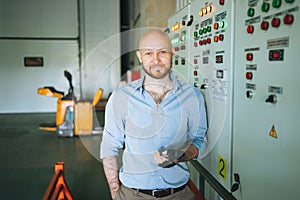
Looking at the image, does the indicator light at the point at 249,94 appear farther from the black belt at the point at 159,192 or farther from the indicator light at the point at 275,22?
the black belt at the point at 159,192

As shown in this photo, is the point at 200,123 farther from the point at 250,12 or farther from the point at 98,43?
the point at 98,43

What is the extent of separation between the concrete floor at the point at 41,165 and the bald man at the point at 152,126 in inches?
63.5

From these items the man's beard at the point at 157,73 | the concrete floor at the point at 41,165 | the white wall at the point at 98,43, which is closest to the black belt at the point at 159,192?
the man's beard at the point at 157,73

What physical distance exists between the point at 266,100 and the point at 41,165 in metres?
3.76

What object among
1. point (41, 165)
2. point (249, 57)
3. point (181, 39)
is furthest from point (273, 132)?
point (41, 165)

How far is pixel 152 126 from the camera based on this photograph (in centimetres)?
166

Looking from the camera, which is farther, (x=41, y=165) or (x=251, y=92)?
(x=41, y=165)

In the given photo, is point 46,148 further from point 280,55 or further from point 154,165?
point 280,55

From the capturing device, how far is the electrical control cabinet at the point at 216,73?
6.01 feet

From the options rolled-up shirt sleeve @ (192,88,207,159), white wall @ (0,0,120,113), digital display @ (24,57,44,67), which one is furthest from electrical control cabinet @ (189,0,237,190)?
digital display @ (24,57,44,67)

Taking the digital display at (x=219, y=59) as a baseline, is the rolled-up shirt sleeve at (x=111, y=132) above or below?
below

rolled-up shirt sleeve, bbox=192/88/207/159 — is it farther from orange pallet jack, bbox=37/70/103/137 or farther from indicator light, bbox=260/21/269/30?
orange pallet jack, bbox=37/70/103/137

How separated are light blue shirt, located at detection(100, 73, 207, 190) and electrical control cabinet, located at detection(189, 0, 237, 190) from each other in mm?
265

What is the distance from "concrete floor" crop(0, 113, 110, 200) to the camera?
138 inches
